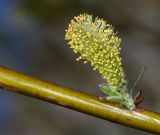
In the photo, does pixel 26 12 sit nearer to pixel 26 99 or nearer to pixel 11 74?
pixel 26 99

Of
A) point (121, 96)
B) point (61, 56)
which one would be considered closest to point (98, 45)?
point (121, 96)

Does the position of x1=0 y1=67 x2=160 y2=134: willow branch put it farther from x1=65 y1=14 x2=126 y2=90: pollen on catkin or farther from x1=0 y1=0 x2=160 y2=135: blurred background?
x1=0 y1=0 x2=160 y2=135: blurred background

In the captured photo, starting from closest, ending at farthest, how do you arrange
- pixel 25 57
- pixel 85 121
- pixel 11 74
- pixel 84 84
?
pixel 11 74 < pixel 85 121 < pixel 84 84 < pixel 25 57

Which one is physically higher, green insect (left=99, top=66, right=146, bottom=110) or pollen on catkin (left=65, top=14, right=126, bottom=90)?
pollen on catkin (left=65, top=14, right=126, bottom=90)

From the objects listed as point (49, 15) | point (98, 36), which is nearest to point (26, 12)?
point (49, 15)

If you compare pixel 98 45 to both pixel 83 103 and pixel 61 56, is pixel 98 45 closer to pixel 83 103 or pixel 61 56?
pixel 83 103

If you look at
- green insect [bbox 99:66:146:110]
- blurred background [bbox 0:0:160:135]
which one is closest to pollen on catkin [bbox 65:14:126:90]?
green insect [bbox 99:66:146:110]

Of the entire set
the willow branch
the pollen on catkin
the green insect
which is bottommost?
the willow branch
